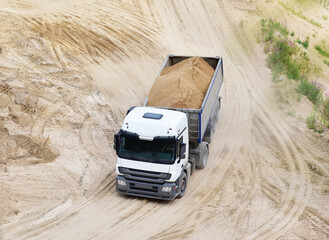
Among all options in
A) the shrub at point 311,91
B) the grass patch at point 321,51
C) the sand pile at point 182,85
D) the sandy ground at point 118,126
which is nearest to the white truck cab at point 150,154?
the sandy ground at point 118,126

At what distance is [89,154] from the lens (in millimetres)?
18953

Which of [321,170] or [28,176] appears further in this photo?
[321,170]

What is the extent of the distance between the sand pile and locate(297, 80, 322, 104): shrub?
675 cm

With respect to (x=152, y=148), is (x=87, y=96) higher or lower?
lower

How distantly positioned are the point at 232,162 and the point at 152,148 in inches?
192

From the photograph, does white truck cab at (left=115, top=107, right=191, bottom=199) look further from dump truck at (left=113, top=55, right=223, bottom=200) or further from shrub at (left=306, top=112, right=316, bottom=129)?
shrub at (left=306, top=112, right=316, bottom=129)

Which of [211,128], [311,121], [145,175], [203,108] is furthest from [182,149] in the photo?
[311,121]

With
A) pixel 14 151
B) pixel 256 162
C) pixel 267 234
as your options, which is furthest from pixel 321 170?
pixel 14 151

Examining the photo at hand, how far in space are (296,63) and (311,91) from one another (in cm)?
307

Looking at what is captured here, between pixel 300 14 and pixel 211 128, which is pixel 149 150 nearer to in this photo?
pixel 211 128

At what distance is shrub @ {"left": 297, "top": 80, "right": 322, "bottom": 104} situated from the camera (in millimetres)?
25406

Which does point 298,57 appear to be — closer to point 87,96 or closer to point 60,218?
point 87,96

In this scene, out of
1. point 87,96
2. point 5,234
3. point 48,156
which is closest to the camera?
point 5,234

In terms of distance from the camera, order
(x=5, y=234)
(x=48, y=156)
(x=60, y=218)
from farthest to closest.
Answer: (x=48, y=156) → (x=60, y=218) → (x=5, y=234)
